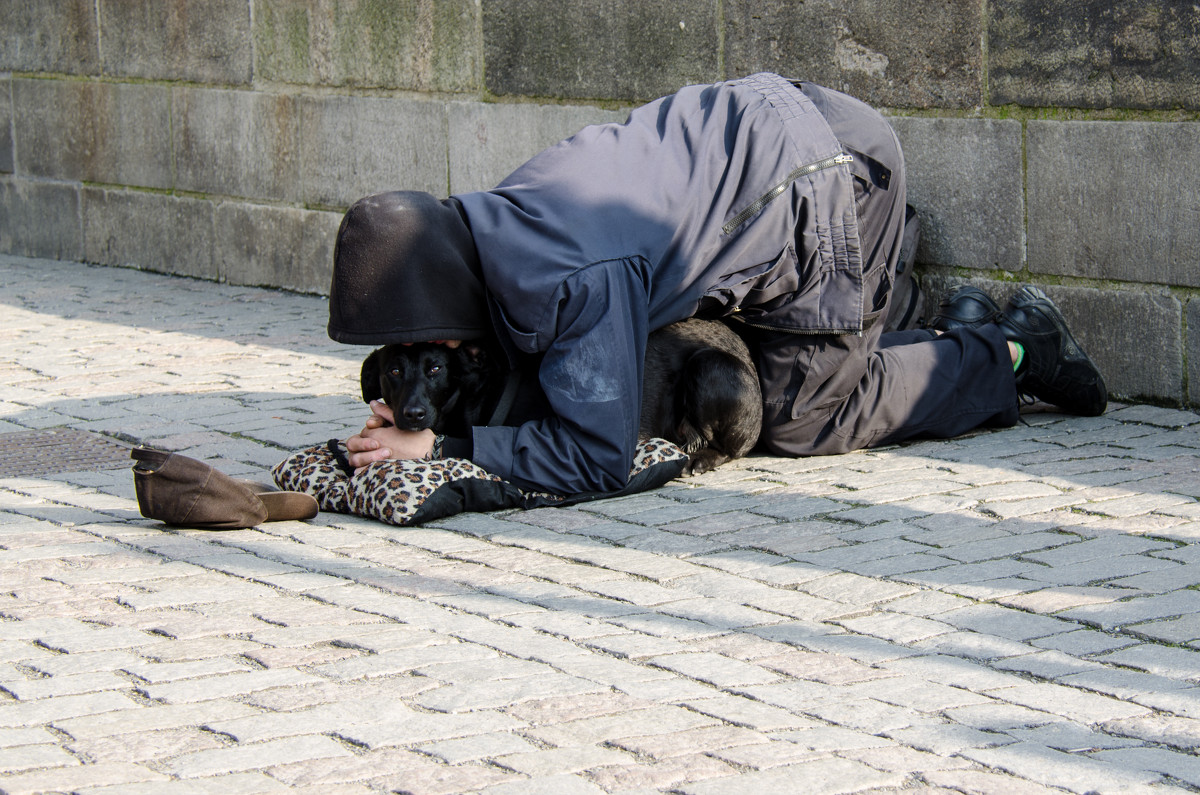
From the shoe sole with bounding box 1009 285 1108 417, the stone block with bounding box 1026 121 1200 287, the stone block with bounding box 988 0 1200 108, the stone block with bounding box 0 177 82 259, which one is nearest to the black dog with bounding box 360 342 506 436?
the shoe sole with bounding box 1009 285 1108 417

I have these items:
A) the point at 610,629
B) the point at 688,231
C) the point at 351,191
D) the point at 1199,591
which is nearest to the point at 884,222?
the point at 688,231

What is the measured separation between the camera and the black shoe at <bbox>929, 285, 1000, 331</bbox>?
612 centimetres

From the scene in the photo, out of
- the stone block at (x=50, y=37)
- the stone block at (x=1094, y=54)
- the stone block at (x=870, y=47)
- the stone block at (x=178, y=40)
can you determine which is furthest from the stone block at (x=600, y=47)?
the stone block at (x=50, y=37)

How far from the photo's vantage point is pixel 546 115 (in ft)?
26.5

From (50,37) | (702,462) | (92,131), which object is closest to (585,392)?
(702,462)

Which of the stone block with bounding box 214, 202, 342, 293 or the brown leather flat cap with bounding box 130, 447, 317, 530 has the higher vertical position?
the stone block with bounding box 214, 202, 342, 293

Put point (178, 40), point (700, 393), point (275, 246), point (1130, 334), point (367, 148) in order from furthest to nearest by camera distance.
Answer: point (178, 40) < point (275, 246) < point (367, 148) < point (1130, 334) < point (700, 393)

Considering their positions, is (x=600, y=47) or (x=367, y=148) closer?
(x=600, y=47)

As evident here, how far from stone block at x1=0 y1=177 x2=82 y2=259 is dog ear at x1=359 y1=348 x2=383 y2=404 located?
7.03 meters

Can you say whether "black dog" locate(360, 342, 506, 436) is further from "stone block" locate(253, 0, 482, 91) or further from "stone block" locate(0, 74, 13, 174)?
"stone block" locate(0, 74, 13, 174)

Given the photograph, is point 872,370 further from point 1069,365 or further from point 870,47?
point 870,47

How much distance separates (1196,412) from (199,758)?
4348mm

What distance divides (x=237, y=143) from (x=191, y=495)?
5933 millimetres

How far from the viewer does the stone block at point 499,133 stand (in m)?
7.95
